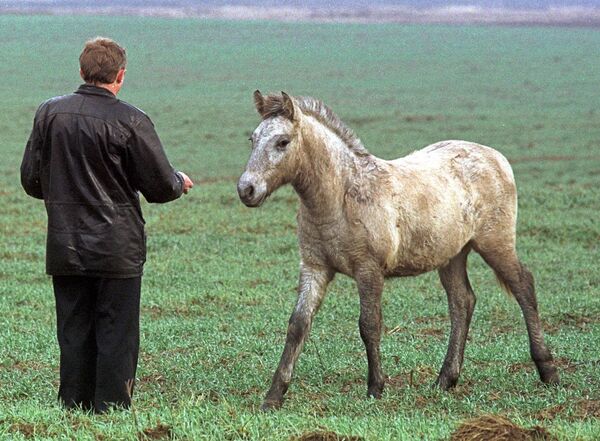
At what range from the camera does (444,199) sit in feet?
26.5

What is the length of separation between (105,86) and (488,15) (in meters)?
101

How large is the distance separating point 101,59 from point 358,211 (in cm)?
199

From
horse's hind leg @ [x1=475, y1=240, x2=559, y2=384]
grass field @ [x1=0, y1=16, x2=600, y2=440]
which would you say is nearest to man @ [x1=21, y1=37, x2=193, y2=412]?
grass field @ [x1=0, y1=16, x2=600, y2=440]

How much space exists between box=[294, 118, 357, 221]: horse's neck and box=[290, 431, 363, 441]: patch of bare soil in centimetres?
211

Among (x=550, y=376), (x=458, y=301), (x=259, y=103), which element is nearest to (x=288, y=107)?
(x=259, y=103)

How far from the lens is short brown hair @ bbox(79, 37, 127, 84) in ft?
20.6

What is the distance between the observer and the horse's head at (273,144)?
7.02 m

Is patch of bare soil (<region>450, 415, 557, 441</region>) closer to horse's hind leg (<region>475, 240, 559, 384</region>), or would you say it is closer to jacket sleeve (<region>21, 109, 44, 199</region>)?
jacket sleeve (<region>21, 109, 44, 199</region>)

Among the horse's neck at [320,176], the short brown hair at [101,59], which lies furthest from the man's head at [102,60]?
the horse's neck at [320,176]

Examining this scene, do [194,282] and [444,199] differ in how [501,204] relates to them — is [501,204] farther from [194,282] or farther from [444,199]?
[194,282]

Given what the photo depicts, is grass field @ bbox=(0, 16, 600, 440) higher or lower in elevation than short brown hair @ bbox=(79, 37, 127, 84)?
lower

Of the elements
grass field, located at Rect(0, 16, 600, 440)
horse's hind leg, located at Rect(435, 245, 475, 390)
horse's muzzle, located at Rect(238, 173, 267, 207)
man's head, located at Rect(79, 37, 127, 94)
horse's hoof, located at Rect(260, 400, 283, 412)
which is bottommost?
grass field, located at Rect(0, 16, 600, 440)

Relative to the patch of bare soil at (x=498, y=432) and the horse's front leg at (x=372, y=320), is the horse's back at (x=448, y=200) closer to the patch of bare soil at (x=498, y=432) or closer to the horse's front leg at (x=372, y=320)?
the horse's front leg at (x=372, y=320)

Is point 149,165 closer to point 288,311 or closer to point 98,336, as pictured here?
point 98,336
